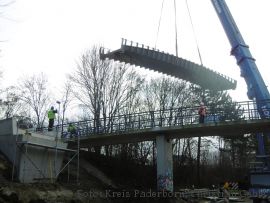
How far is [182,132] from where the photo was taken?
22766mm

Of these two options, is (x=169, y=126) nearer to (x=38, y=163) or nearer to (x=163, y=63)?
(x=163, y=63)

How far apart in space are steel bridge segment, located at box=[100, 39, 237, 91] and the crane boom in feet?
9.88

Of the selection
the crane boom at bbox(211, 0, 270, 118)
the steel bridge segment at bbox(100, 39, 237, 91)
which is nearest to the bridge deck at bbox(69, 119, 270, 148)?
the crane boom at bbox(211, 0, 270, 118)

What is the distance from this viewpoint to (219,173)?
168 feet

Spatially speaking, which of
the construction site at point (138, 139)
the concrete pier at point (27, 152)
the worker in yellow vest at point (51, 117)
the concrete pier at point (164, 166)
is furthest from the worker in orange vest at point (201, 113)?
the worker in yellow vest at point (51, 117)

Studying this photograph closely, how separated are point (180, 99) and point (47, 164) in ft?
82.0

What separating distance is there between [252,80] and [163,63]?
18.3 feet

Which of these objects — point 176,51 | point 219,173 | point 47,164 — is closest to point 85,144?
point 47,164

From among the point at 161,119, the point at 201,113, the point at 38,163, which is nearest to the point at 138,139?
the point at 161,119

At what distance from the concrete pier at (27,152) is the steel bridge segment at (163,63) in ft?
22.2

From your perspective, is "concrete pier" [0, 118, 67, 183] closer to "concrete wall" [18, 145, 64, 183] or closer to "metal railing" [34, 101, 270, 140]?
"concrete wall" [18, 145, 64, 183]

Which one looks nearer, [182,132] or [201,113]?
[201,113]

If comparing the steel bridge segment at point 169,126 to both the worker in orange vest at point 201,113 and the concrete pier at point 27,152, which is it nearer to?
the worker in orange vest at point 201,113

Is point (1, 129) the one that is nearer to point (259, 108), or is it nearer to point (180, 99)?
point (259, 108)
